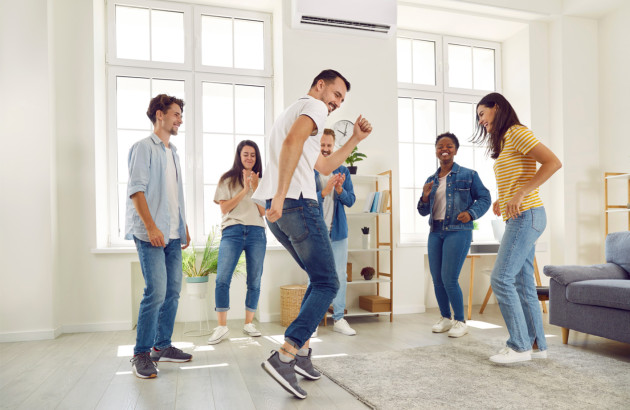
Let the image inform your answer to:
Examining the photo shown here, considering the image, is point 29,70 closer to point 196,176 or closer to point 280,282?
point 196,176

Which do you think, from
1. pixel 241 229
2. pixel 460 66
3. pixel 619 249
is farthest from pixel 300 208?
pixel 460 66

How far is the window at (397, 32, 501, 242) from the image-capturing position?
4914 mm

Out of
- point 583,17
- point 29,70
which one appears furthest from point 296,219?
point 583,17

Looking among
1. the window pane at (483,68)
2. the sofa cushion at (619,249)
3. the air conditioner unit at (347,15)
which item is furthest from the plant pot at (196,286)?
the window pane at (483,68)

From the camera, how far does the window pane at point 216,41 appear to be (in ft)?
14.5

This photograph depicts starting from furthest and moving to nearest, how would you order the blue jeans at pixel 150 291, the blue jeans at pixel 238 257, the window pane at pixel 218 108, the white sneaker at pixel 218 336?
1. the window pane at pixel 218 108
2. the blue jeans at pixel 238 257
3. the white sneaker at pixel 218 336
4. the blue jeans at pixel 150 291

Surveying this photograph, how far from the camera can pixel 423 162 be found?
4969 mm

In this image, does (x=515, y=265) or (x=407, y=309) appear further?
(x=407, y=309)

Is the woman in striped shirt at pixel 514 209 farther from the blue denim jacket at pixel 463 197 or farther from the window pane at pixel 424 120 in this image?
the window pane at pixel 424 120

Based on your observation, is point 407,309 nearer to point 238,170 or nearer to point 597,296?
point 597,296

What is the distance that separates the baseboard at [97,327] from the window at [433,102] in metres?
2.79

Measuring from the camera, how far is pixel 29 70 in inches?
137

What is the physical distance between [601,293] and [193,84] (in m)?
3.66

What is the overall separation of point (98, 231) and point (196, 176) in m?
0.97
